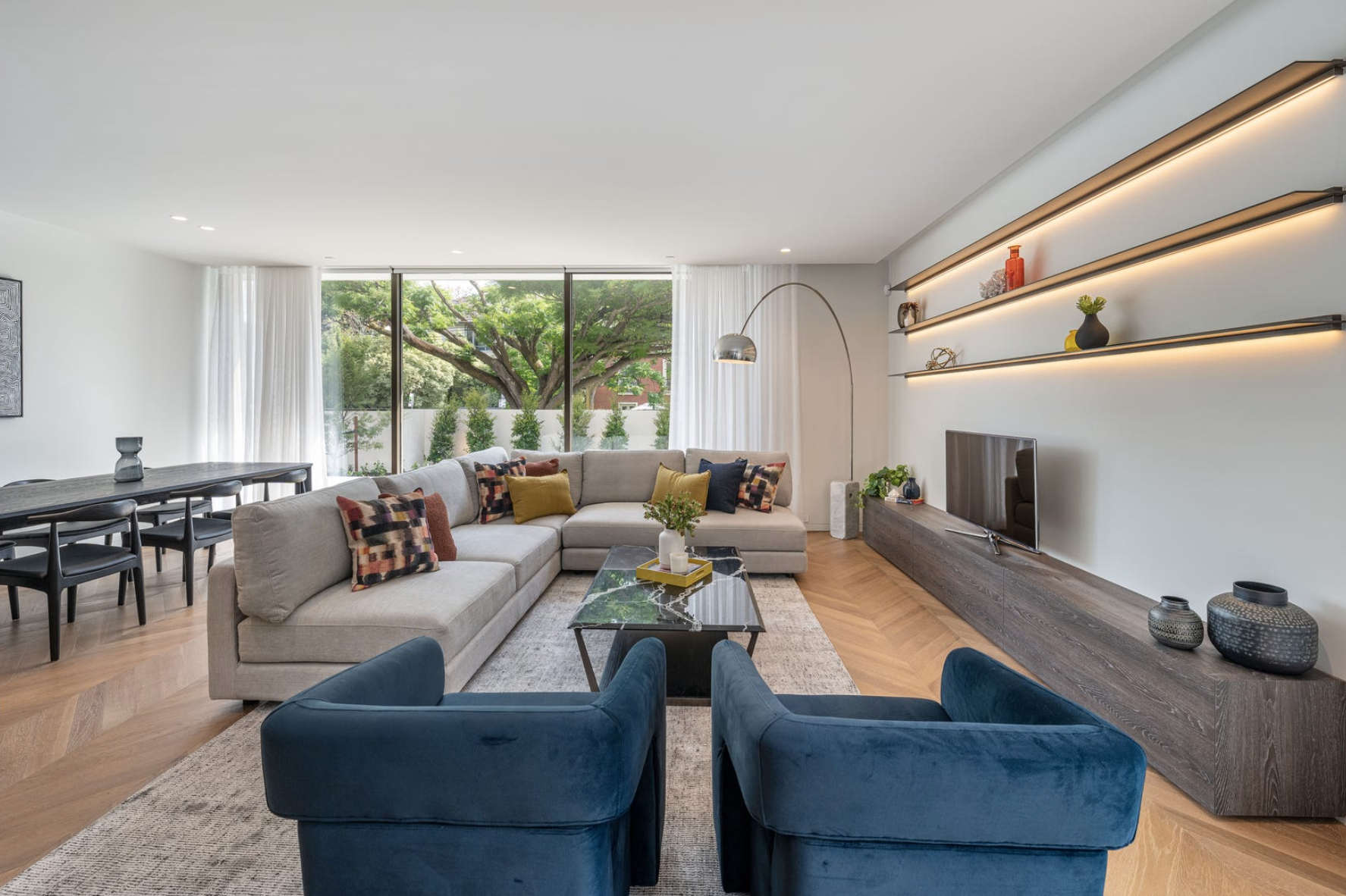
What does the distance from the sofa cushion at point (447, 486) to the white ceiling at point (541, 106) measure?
184 centimetres

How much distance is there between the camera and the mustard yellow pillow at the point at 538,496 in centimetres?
448

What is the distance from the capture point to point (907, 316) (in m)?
5.43

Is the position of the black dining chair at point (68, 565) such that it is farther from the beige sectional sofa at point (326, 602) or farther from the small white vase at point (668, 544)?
the small white vase at point (668, 544)

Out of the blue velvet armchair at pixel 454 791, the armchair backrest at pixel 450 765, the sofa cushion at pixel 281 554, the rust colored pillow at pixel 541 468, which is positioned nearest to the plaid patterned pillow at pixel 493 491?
the rust colored pillow at pixel 541 468

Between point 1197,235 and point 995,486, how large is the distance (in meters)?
1.61

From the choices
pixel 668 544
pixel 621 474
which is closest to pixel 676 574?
pixel 668 544

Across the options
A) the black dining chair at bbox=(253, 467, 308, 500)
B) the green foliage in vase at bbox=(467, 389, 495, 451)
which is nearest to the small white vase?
the black dining chair at bbox=(253, 467, 308, 500)

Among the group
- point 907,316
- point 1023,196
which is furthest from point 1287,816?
point 907,316

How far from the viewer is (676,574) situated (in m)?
2.95

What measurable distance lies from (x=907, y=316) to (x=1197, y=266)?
10.0 ft

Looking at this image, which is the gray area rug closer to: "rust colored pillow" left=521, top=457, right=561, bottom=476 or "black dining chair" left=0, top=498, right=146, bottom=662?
"black dining chair" left=0, top=498, right=146, bottom=662

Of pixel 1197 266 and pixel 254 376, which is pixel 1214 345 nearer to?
pixel 1197 266

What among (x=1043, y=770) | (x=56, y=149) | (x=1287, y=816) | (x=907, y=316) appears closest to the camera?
(x=1043, y=770)

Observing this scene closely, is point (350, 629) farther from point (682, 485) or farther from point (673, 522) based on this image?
point (682, 485)
